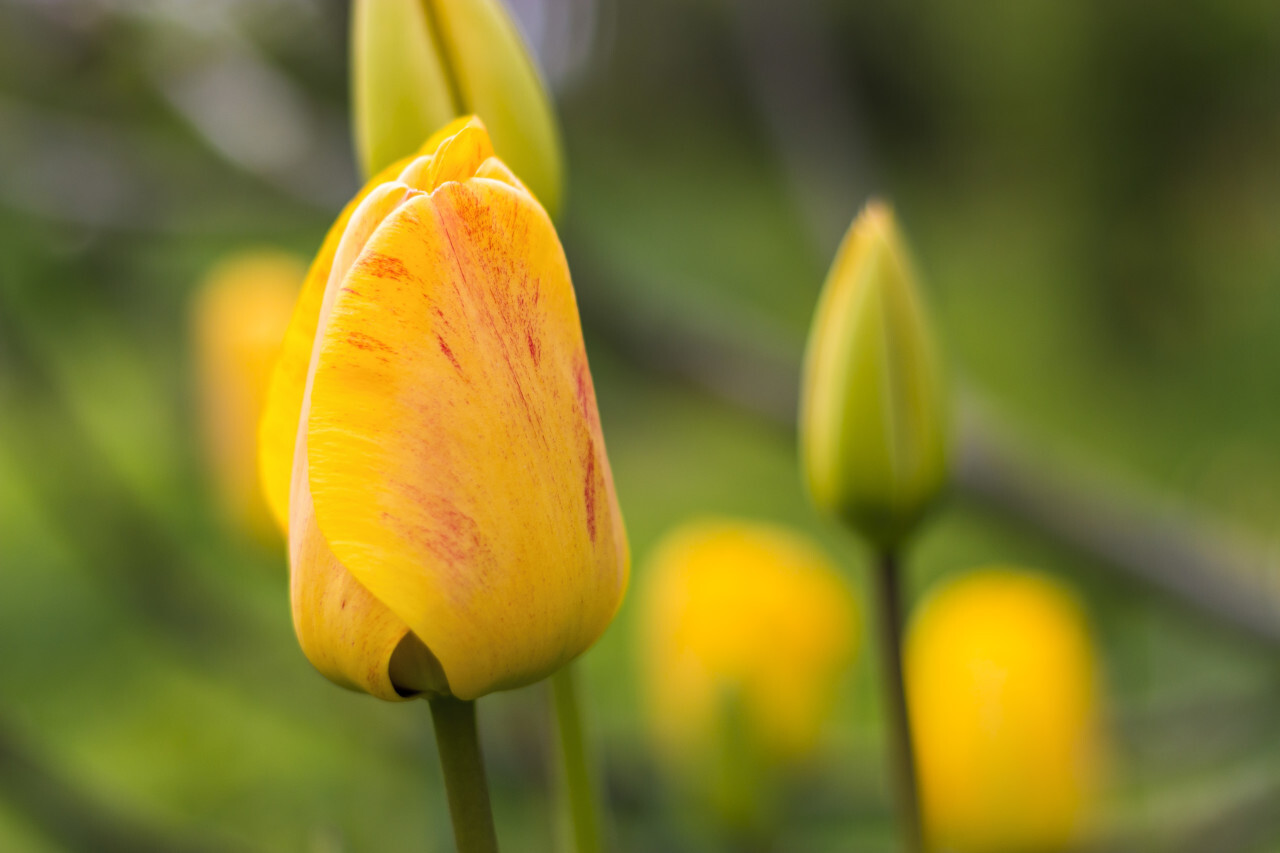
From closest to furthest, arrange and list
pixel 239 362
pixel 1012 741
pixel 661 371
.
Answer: pixel 1012 741 < pixel 239 362 < pixel 661 371

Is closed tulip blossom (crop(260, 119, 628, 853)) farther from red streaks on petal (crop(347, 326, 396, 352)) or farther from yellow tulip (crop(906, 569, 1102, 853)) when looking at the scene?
yellow tulip (crop(906, 569, 1102, 853))

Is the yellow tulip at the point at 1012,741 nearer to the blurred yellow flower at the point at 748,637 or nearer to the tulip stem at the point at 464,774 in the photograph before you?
the blurred yellow flower at the point at 748,637

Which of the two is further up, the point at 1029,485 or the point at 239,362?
the point at 239,362

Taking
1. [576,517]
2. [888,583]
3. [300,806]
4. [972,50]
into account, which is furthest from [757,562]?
[972,50]

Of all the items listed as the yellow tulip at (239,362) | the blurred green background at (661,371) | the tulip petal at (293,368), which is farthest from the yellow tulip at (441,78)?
the yellow tulip at (239,362)

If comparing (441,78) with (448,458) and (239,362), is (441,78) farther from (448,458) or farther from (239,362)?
(239,362)

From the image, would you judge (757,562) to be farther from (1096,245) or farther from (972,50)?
(972,50)

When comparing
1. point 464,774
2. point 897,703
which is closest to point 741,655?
point 897,703
